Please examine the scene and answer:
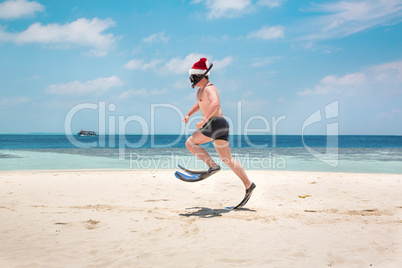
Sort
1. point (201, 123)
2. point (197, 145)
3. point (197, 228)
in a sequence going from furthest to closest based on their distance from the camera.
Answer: point (197, 145) < point (201, 123) < point (197, 228)

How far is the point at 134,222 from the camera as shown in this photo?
14.2ft

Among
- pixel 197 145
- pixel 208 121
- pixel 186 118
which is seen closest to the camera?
pixel 208 121

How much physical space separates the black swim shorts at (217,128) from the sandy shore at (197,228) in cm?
122

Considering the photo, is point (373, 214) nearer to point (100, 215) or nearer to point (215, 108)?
point (215, 108)

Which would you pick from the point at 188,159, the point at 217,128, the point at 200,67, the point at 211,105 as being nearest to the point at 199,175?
the point at 217,128

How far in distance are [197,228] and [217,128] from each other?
56.0 inches

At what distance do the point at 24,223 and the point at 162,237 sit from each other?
202 cm

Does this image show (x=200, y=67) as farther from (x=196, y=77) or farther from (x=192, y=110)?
(x=192, y=110)

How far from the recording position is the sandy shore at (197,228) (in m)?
3.01

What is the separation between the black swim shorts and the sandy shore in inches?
47.9

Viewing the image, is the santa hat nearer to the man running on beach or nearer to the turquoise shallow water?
the man running on beach

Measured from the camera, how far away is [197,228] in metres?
4.04

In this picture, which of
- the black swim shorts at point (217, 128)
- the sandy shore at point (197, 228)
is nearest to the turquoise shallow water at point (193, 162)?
the sandy shore at point (197, 228)

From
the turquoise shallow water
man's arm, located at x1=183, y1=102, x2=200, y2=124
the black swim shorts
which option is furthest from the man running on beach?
the turquoise shallow water
